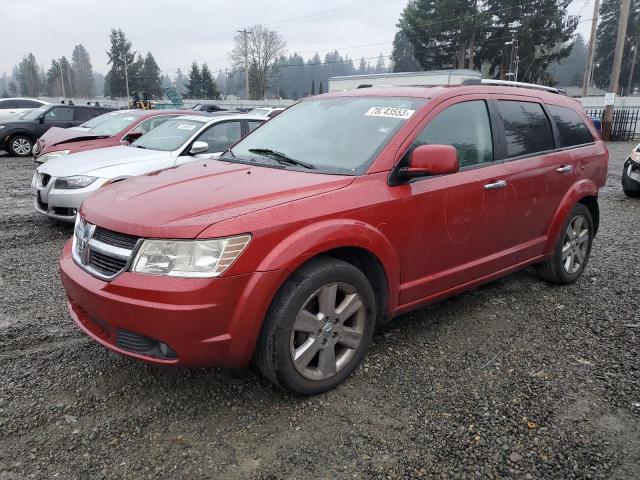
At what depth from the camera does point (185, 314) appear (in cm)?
240

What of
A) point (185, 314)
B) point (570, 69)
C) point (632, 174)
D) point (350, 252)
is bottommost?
point (632, 174)

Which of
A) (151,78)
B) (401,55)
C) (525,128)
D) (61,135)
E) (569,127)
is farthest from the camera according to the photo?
(151,78)

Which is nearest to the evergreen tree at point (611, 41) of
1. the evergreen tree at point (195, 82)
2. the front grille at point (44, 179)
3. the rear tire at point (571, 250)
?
the evergreen tree at point (195, 82)

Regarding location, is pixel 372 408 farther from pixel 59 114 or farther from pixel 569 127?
pixel 59 114

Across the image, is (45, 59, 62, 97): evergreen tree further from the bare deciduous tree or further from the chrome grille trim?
the chrome grille trim

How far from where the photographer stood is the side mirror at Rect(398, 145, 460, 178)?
2.96 m

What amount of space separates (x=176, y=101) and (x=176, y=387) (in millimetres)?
41093

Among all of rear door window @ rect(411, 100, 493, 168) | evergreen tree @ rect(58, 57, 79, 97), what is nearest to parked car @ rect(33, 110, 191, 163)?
rear door window @ rect(411, 100, 493, 168)

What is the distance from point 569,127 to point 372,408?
10.6 feet

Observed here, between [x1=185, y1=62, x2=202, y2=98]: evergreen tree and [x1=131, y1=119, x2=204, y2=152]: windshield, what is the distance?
77167 mm

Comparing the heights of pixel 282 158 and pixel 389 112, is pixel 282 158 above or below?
below

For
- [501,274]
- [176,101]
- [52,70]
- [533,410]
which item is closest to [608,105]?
[501,274]

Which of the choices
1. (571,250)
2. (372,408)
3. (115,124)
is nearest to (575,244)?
(571,250)

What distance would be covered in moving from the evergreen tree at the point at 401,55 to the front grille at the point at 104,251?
74.1m
